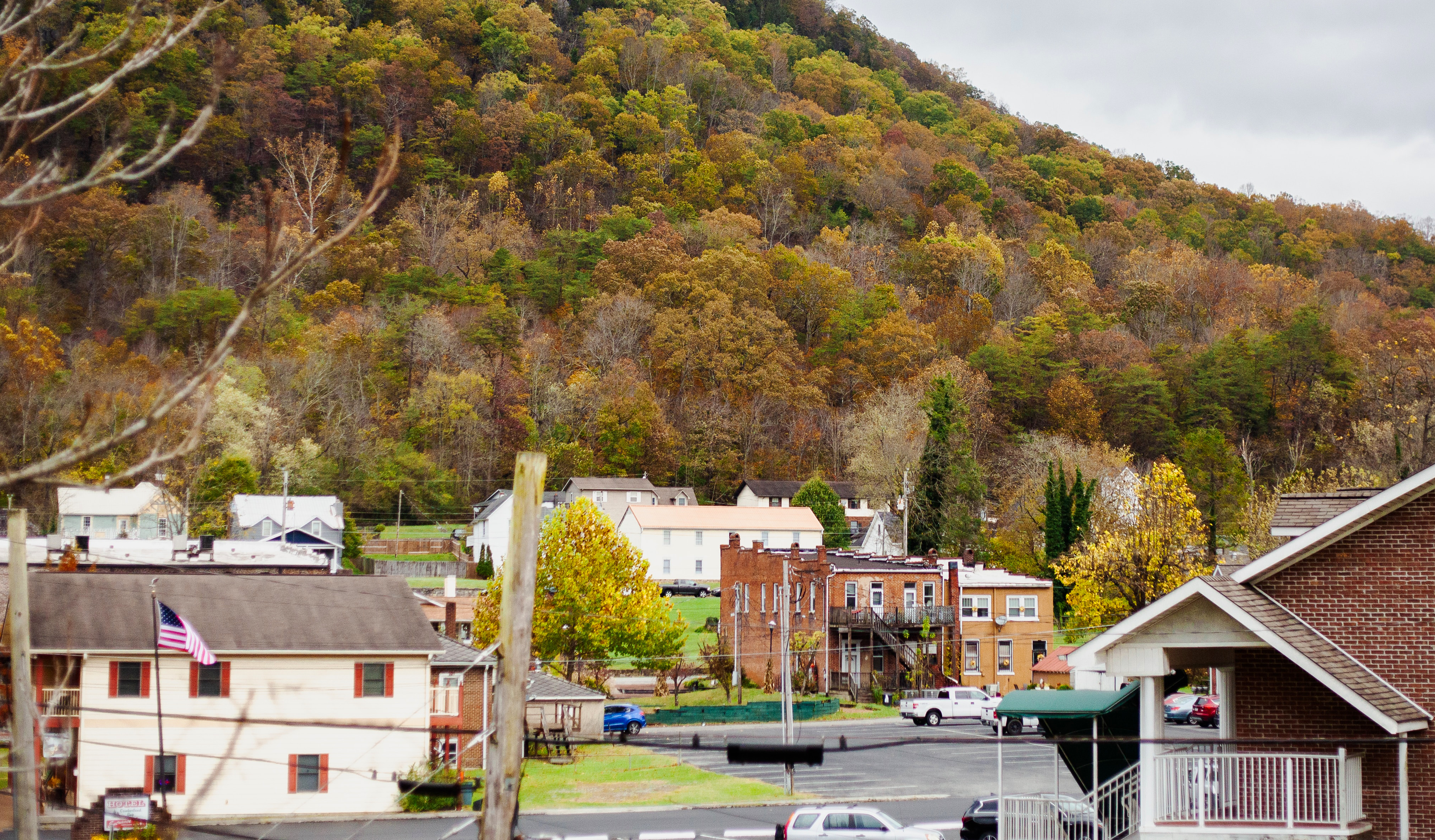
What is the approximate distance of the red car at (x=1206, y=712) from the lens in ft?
156

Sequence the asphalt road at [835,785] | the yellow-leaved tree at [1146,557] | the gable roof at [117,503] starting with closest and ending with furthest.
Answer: the asphalt road at [835,785], the yellow-leaved tree at [1146,557], the gable roof at [117,503]

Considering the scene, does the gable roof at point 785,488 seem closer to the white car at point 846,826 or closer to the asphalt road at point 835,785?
the asphalt road at point 835,785

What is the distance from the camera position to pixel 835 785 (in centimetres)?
3794

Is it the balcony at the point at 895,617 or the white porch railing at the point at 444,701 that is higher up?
the balcony at the point at 895,617

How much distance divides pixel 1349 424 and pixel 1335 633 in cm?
9303

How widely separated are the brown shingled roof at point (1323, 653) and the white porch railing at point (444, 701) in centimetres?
2568

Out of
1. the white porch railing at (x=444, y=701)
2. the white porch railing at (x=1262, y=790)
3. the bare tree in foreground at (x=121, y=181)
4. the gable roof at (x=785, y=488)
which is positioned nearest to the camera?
the bare tree in foreground at (x=121, y=181)

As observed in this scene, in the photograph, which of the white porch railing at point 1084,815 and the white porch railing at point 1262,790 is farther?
the white porch railing at point 1084,815

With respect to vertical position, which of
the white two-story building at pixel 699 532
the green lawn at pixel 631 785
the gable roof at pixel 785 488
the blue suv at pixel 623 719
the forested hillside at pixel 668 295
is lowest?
the green lawn at pixel 631 785

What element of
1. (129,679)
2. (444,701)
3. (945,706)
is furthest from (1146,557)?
(129,679)

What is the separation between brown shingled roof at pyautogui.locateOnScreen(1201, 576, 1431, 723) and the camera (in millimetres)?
14164

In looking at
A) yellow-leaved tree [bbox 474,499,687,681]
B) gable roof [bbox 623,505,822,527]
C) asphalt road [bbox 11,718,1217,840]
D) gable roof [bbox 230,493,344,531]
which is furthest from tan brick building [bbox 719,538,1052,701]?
gable roof [bbox 230,493,344,531]

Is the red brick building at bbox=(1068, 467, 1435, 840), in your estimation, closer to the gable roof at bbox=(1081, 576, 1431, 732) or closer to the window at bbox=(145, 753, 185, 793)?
the gable roof at bbox=(1081, 576, 1431, 732)

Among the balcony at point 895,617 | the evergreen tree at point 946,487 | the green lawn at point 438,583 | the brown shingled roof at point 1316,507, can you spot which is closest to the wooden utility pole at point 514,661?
the brown shingled roof at point 1316,507
